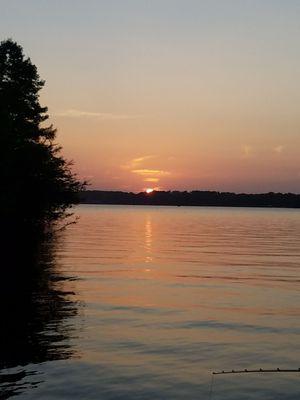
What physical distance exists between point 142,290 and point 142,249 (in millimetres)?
27538

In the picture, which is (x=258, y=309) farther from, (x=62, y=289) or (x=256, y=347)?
(x=62, y=289)

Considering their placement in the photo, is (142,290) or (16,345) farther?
(142,290)

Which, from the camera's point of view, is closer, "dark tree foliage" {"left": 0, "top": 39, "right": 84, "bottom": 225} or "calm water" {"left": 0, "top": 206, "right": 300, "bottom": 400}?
"calm water" {"left": 0, "top": 206, "right": 300, "bottom": 400}

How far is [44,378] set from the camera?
13.0 m

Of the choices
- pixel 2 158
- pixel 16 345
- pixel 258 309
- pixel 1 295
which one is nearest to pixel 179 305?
pixel 258 309

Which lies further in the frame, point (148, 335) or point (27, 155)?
point (27, 155)

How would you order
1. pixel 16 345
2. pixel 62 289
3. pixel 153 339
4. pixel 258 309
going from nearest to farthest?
pixel 16 345 → pixel 153 339 → pixel 258 309 → pixel 62 289

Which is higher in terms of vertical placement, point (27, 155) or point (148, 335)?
point (27, 155)

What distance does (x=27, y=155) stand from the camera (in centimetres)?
4834

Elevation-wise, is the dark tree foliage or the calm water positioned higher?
the dark tree foliage

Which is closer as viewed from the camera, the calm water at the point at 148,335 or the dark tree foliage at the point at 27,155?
the calm water at the point at 148,335

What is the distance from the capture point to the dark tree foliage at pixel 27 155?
4569cm

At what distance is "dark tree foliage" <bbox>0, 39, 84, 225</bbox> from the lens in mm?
45688

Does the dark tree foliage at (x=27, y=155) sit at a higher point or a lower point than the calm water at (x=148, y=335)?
higher
